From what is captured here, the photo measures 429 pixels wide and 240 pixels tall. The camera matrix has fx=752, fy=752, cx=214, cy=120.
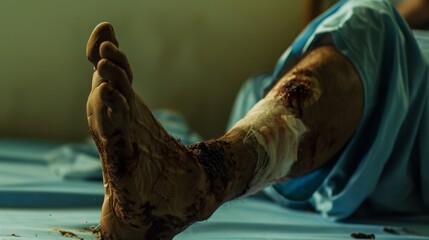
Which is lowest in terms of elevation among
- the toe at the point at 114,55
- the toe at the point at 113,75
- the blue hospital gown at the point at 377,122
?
the blue hospital gown at the point at 377,122

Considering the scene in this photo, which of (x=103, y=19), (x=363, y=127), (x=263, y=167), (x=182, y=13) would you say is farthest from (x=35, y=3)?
(x=263, y=167)

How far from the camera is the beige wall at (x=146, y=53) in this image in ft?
6.31

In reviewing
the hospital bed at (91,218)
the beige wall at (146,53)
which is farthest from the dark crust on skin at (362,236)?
the beige wall at (146,53)

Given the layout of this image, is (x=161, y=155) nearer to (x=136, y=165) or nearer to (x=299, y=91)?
(x=136, y=165)

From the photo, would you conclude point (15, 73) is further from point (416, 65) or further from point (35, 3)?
point (416, 65)

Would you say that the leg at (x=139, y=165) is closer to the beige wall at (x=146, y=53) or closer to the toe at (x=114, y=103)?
the toe at (x=114, y=103)

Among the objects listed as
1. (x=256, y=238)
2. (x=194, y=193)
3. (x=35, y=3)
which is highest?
(x=35, y=3)

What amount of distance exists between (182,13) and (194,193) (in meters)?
1.32

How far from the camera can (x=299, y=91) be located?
0.95 m

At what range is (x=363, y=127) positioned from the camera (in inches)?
43.2

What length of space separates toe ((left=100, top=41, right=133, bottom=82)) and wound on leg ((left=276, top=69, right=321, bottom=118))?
0.98ft

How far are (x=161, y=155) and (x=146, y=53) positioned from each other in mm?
1301

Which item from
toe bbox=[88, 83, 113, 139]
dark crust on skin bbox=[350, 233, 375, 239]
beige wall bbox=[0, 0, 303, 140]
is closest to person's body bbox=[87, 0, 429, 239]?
toe bbox=[88, 83, 113, 139]

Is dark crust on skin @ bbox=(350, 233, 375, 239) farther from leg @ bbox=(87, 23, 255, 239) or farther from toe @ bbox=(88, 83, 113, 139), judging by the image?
toe @ bbox=(88, 83, 113, 139)
